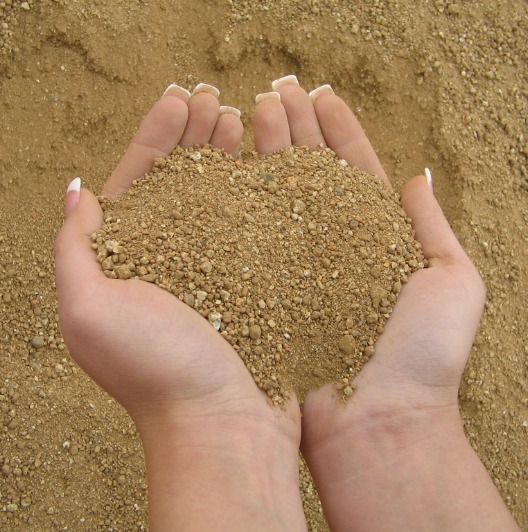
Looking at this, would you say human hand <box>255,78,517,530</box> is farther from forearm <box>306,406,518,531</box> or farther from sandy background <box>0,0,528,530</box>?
sandy background <box>0,0,528,530</box>

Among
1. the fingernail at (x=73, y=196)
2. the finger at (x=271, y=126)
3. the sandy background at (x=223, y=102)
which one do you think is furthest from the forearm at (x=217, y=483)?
the finger at (x=271, y=126)

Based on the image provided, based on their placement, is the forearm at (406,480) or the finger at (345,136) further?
the finger at (345,136)

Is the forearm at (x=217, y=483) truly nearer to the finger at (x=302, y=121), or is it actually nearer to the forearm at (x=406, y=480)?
the forearm at (x=406, y=480)

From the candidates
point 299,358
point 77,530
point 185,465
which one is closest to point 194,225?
point 299,358

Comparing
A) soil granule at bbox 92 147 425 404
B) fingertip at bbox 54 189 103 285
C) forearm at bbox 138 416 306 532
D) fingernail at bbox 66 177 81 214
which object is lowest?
forearm at bbox 138 416 306 532

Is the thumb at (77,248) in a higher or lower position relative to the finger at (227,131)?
lower

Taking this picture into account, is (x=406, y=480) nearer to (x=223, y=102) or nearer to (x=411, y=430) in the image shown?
(x=411, y=430)

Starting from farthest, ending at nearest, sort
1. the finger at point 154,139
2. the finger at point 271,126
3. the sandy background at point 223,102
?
1. the sandy background at point 223,102
2. the finger at point 271,126
3. the finger at point 154,139

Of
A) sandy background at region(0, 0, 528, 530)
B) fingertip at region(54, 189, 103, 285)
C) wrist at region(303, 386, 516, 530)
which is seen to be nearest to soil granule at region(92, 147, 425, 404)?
fingertip at region(54, 189, 103, 285)
